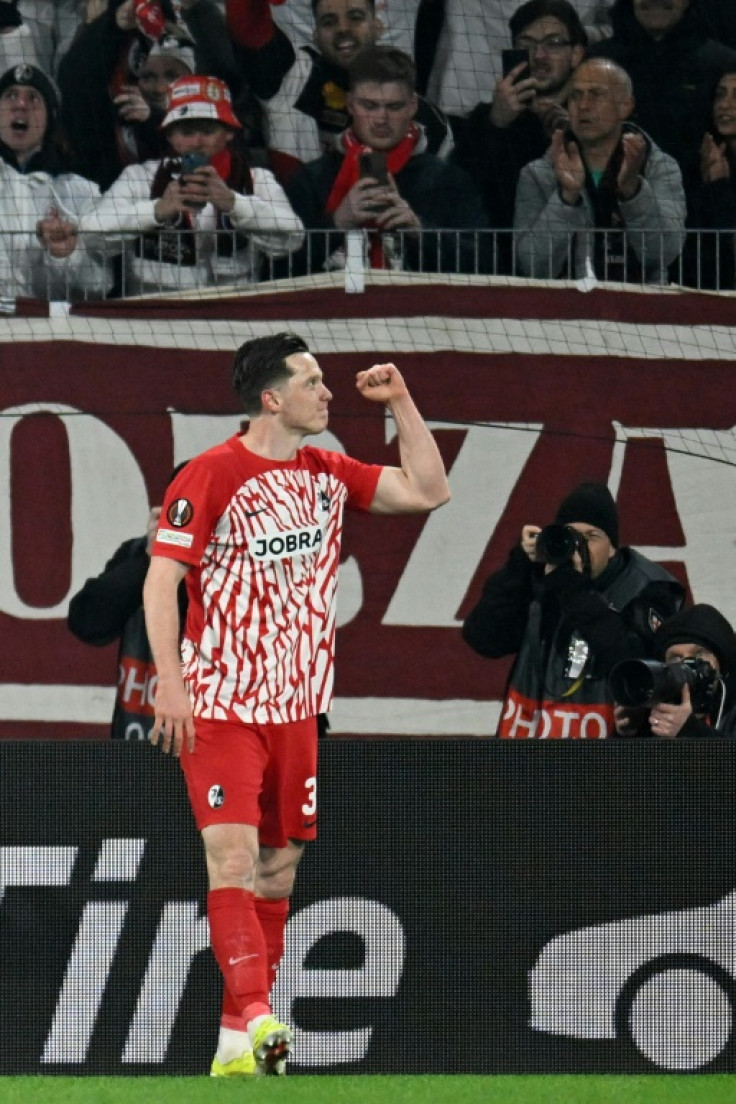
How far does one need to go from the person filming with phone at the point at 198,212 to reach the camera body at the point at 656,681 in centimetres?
279

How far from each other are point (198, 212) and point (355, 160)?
69 centimetres

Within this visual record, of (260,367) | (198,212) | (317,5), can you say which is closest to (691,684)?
(260,367)

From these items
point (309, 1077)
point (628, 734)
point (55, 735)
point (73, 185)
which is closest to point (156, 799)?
point (309, 1077)

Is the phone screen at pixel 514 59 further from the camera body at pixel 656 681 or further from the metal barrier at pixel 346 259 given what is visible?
the camera body at pixel 656 681

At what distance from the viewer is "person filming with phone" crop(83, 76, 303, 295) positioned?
673 cm

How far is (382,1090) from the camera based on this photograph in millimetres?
3461

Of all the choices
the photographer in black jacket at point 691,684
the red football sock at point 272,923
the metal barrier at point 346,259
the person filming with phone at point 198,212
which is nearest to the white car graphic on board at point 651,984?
the photographer in black jacket at point 691,684

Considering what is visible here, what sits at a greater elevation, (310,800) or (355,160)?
(355,160)

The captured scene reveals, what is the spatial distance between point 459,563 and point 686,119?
210cm

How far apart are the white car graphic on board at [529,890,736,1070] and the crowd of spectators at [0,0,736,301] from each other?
2.99 m

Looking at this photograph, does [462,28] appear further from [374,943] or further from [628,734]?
[374,943]

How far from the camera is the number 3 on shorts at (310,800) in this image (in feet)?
12.9

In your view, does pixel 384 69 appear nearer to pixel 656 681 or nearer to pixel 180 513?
pixel 656 681

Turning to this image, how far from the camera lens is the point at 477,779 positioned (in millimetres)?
4320
